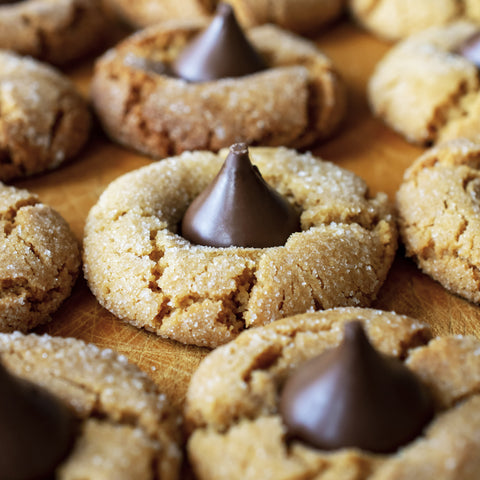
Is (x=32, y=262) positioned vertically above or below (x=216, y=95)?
below

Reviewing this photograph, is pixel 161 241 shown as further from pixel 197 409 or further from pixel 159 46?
pixel 159 46

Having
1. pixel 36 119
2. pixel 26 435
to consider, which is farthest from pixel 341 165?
pixel 26 435

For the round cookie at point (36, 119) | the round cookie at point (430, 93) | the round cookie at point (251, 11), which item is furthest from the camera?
the round cookie at point (251, 11)

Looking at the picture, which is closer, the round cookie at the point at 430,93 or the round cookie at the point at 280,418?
the round cookie at the point at 280,418

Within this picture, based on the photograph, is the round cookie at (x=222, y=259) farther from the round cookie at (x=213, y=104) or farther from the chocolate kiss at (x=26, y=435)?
the chocolate kiss at (x=26, y=435)

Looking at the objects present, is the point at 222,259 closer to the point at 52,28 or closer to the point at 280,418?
the point at 280,418

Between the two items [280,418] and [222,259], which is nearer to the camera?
[280,418]

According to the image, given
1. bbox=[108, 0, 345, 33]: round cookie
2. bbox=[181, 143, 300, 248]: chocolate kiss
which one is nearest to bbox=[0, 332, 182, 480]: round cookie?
bbox=[181, 143, 300, 248]: chocolate kiss

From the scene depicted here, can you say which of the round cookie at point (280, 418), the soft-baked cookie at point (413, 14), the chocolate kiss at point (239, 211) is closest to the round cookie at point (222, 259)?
the chocolate kiss at point (239, 211)
